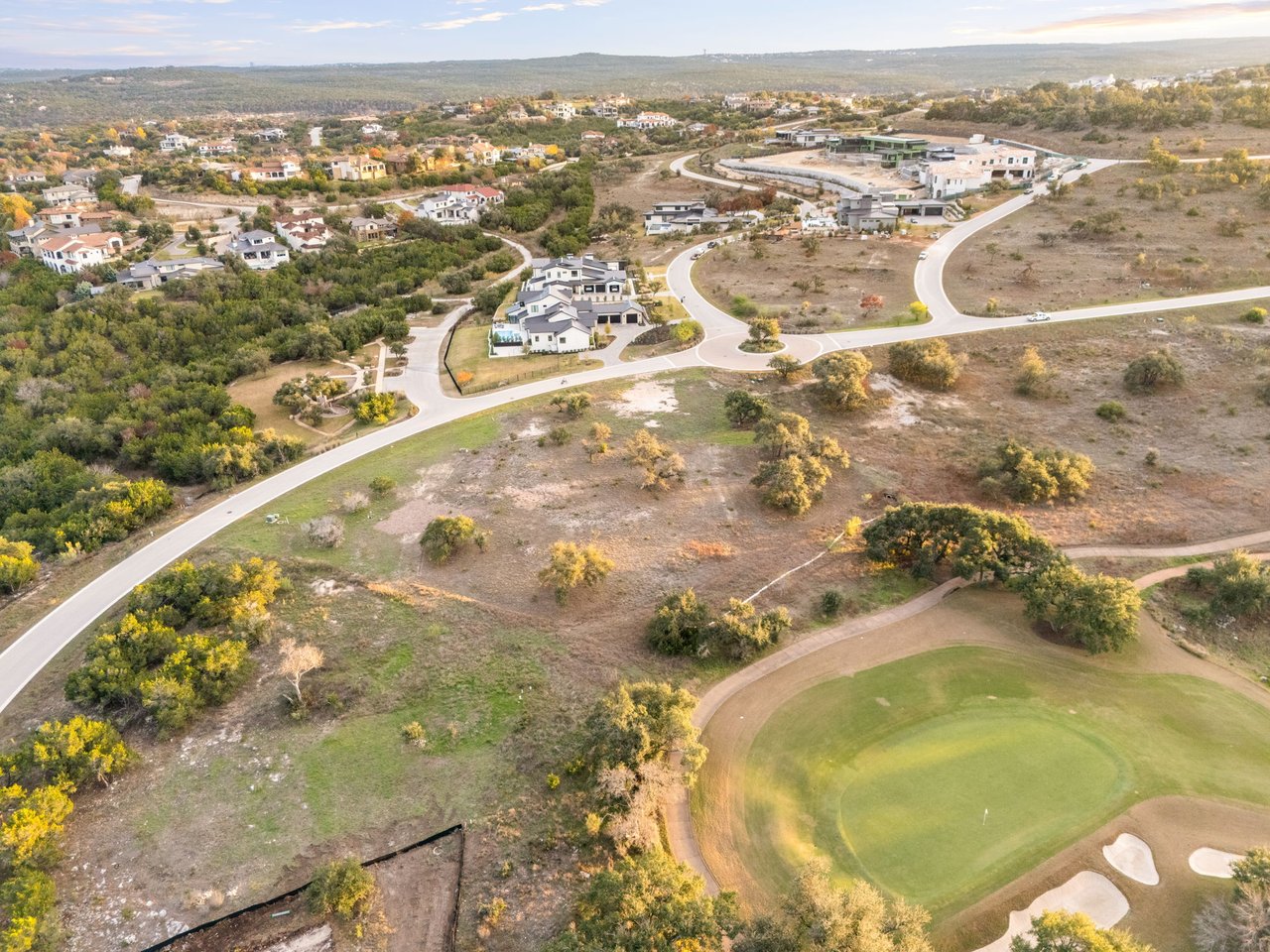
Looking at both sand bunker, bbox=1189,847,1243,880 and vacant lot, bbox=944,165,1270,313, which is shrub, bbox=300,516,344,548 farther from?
vacant lot, bbox=944,165,1270,313

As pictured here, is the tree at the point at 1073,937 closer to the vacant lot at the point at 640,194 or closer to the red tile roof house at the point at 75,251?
the vacant lot at the point at 640,194

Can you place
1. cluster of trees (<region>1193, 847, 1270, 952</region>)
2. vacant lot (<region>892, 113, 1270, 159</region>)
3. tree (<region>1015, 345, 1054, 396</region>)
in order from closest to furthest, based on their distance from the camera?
cluster of trees (<region>1193, 847, 1270, 952</region>) < tree (<region>1015, 345, 1054, 396</region>) < vacant lot (<region>892, 113, 1270, 159</region>)

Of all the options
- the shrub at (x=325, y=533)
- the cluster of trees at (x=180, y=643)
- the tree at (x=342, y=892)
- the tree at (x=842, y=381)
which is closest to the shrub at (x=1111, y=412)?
the tree at (x=842, y=381)

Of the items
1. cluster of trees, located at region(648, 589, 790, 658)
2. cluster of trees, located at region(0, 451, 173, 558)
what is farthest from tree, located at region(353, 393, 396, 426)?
cluster of trees, located at region(648, 589, 790, 658)

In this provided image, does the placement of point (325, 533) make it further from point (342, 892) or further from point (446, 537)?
point (342, 892)

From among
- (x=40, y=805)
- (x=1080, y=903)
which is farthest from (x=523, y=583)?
(x=1080, y=903)

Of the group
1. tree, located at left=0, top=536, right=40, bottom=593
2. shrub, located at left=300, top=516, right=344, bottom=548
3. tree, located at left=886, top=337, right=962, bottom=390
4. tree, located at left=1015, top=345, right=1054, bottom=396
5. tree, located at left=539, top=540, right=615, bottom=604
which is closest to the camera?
tree, located at left=539, top=540, right=615, bottom=604
